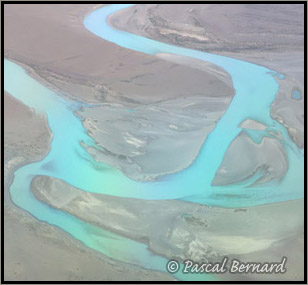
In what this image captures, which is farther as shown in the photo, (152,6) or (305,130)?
(152,6)

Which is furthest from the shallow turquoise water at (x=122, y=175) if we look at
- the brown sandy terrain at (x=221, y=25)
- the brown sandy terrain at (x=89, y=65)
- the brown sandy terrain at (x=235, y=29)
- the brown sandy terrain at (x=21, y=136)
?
the brown sandy terrain at (x=221, y=25)

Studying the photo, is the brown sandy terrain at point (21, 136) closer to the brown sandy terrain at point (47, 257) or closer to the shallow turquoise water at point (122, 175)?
the shallow turquoise water at point (122, 175)

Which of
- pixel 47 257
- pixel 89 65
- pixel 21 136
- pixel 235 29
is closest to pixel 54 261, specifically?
pixel 47 257

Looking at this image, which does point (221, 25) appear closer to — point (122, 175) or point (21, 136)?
point (122, 175)

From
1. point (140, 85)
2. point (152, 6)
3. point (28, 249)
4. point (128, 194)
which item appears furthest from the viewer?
point (152, 6)

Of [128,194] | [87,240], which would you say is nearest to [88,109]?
[128,194]

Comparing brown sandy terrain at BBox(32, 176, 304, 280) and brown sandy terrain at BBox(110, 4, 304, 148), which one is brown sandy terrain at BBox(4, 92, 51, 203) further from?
brown sandy terrain at BBox(110, 4, 304, 148)

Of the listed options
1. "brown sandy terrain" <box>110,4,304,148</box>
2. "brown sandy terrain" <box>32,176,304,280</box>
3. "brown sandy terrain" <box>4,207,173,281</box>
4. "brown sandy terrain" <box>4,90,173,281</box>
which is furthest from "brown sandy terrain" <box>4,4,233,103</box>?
"brown sandy terrain" <box>4,207,173,281</box>

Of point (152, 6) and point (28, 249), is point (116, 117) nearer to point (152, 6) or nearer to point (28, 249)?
point (28, 249)
